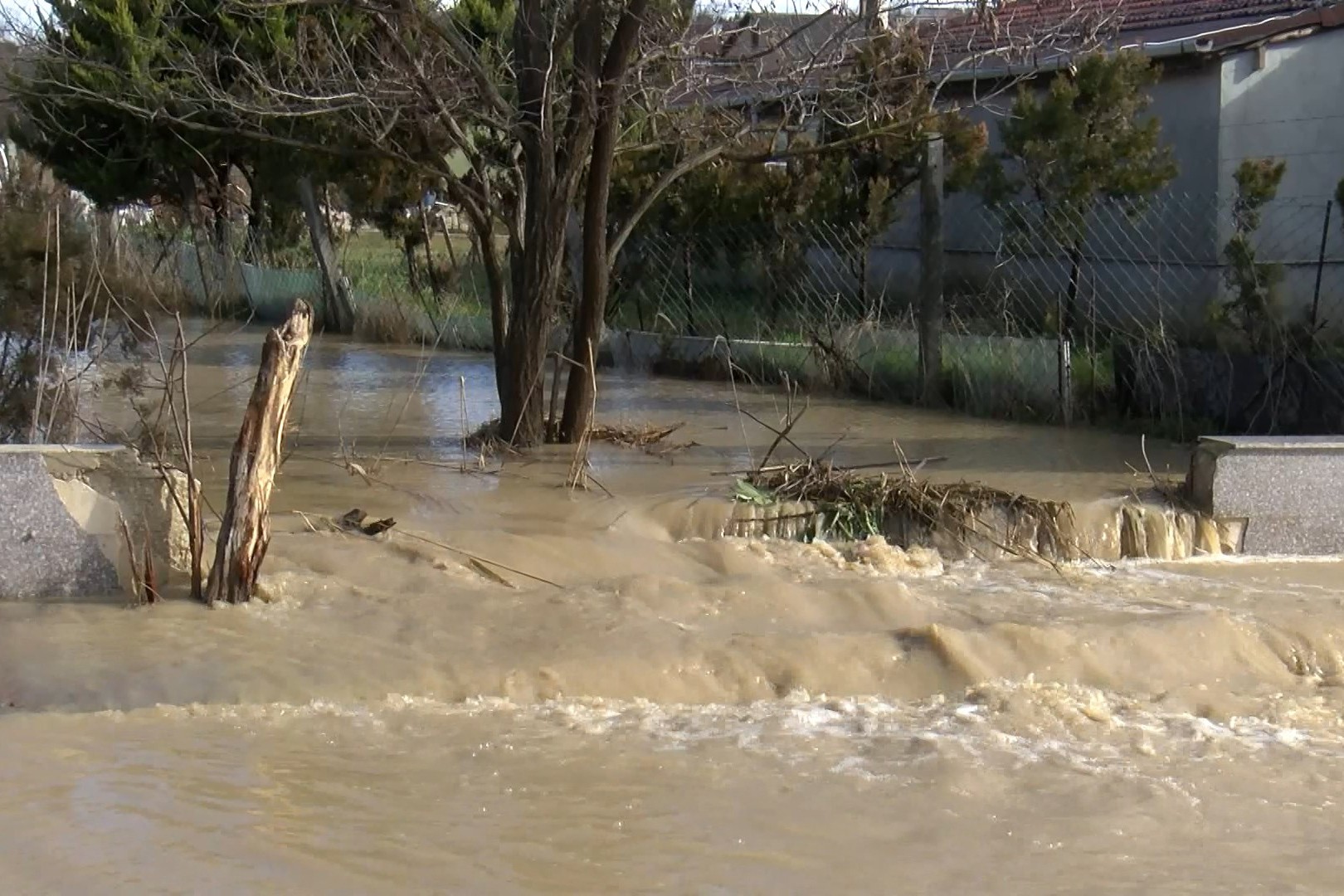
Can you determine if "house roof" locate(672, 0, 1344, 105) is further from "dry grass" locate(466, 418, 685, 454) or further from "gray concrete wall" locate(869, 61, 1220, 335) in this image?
"dry grass" locate(466, 418, 685, 454)

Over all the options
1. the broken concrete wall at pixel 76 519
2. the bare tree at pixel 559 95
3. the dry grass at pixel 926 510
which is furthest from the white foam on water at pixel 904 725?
the bare tree at pixel 559 95

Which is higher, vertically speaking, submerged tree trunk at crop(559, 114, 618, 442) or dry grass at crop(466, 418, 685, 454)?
submerged tree trunk at crop(559, 114, 618, 442)

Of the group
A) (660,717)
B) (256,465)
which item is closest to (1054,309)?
(660,717)

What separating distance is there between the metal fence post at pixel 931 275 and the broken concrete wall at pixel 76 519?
668cm

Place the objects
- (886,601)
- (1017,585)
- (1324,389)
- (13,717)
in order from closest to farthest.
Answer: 1. (13,717)
2. (886,601)
3. (1017,585)
4. (1324,389)

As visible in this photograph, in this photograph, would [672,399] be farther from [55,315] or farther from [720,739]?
[720,739]

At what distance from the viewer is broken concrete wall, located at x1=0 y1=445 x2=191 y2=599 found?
6461 millimetres

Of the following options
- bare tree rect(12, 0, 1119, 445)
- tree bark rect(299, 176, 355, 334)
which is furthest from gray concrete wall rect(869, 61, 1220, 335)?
tree bark rect(299, 176, 355, 334)

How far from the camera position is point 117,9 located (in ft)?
53.5

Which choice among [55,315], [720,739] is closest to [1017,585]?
[720,739]

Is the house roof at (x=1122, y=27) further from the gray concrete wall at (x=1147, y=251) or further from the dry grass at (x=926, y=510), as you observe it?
the dry grass at (x=926, y=510)

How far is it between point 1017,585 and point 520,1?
4.41 meters

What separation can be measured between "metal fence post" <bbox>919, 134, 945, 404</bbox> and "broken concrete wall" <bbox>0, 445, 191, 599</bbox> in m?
6.68

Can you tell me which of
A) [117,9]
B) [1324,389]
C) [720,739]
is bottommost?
[720,739]
